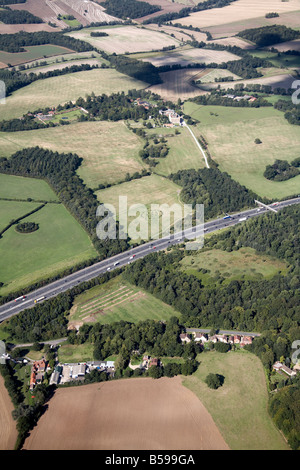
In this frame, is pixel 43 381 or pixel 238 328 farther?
pixel 238 328

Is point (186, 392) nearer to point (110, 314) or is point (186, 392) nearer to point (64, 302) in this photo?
point (110, 314)

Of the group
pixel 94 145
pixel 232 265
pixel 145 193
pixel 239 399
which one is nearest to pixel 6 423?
pixel 239 399

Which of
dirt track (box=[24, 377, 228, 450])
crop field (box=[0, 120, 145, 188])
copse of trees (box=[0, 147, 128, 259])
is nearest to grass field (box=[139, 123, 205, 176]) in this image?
crop field (box=[0, 120, 145, 188])

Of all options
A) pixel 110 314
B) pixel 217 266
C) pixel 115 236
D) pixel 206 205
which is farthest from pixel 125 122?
pixel 110 314

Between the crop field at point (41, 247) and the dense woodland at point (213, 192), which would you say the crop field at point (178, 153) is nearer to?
the dense woodland at point (213, 192)

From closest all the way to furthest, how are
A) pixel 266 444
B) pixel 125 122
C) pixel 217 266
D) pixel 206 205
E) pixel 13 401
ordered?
pixel 266 444 < pixel 13 401 < pixel 217 266 < pixel 206 205 < pixel 125 122

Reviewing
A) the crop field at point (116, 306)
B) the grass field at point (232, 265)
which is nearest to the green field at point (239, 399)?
the crop field at point (116, 306)
